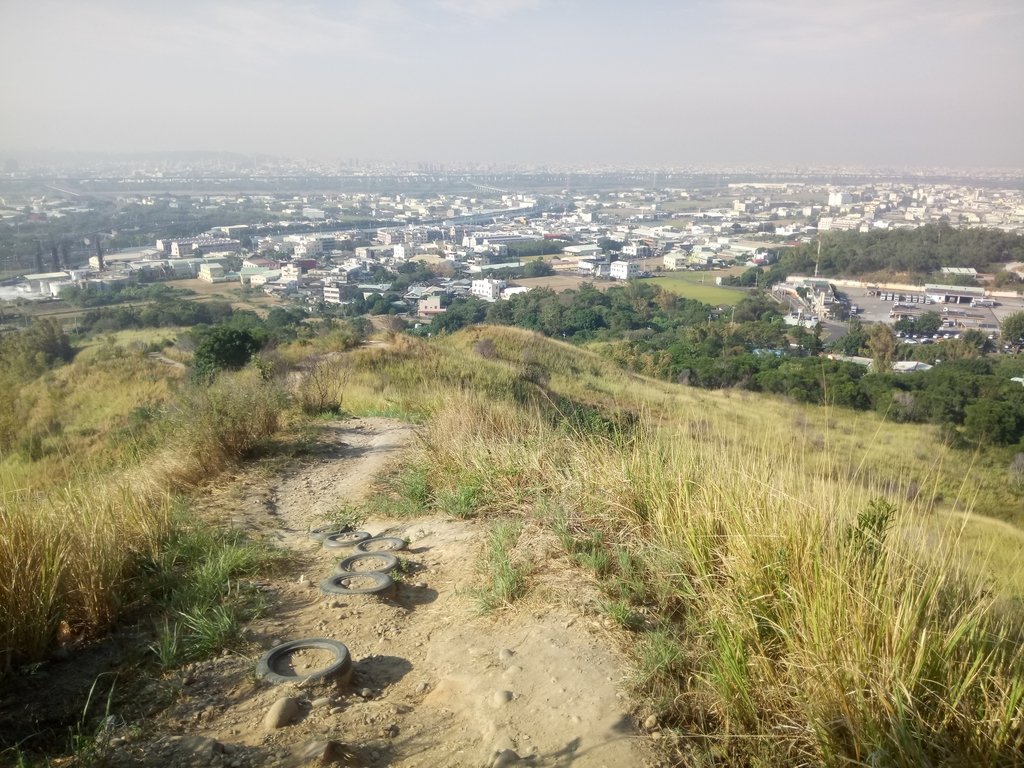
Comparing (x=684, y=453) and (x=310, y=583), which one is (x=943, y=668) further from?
(x=310, y=583)

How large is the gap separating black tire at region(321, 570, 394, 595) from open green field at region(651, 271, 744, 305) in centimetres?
3170

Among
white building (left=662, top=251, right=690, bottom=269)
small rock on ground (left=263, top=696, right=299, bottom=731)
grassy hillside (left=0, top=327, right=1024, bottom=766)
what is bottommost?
white building (left=662, top=251, right=690, bottom=269)

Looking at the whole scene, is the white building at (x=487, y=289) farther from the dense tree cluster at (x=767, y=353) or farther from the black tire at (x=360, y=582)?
the black tire at (x=360, y=582)

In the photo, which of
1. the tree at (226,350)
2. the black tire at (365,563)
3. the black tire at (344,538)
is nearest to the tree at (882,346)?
the tree at (226,350)

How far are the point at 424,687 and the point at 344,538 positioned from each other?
2.02 m

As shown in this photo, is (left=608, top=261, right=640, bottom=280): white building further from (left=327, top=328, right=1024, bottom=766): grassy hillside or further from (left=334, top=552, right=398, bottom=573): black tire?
(left=334, top=552, right=398, bottom=573): black tire

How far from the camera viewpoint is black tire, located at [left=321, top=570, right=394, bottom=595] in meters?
3.64

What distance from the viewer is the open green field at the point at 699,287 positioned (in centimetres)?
3447

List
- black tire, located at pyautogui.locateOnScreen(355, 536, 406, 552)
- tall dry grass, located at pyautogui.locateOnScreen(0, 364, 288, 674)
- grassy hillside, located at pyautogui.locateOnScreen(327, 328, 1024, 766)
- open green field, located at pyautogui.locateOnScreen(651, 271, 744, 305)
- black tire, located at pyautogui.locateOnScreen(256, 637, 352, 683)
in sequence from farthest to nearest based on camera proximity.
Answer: open green field, located at pyautogui.locateOnScreen(651, 271, 744, 305)
black tire, located at pyautogui.locateOnScreen(355, 536, 406, 552)
tall dry grass, located at pyautogui.locateOnScreen(0, 364, 288, 674)
black tire, located at pyautogui.locateOnScreen(256, 637, 352, 683)
grassy hillside, located at pyautogui.locateOnScreen(327, 328, 1024, 766)

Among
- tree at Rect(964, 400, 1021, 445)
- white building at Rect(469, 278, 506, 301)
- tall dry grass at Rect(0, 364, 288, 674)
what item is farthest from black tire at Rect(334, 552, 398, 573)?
white building at Rect(469, 278, 506, 301)

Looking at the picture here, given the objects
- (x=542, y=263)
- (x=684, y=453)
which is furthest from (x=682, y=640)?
(x=542, y=263)

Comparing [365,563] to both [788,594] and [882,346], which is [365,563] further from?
[882,346]

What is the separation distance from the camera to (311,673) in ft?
8.95

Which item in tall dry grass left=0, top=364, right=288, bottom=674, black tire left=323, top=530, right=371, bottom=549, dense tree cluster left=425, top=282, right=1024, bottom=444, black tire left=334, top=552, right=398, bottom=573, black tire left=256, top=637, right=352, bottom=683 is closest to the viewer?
black tire left=256, top=637, right=352, bottom=683
